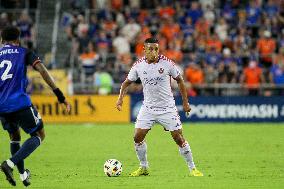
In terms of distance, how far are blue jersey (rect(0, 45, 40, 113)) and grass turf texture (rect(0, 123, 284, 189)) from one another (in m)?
1.50

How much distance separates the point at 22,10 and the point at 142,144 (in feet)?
74.5

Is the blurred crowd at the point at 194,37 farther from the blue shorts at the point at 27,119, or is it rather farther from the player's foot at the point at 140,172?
the blue shorts at the point at 27,119

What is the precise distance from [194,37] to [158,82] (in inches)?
754

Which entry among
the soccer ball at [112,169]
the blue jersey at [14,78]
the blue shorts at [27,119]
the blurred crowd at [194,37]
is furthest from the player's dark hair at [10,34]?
the blurred crowd at [194,37]

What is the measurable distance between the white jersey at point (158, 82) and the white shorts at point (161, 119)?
0.08m

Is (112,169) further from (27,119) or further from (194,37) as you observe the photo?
(194,37)

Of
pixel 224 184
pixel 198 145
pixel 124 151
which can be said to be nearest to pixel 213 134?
pixel 198 145

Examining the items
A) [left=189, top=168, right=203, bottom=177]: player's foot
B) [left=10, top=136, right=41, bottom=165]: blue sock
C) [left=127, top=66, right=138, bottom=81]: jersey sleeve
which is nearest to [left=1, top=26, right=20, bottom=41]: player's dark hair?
[left=10, top=136, right=41, bottom=165]: blue sock

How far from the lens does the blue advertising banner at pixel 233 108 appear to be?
1201 inches

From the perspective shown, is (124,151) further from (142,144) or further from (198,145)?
(142,144)

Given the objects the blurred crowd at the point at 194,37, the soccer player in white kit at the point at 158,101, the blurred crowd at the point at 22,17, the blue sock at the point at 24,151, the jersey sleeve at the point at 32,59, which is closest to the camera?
the blue sock at the point at 24,151

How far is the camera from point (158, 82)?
14719 millimetres

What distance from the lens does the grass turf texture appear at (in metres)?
13.8

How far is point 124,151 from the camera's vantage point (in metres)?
20.6
